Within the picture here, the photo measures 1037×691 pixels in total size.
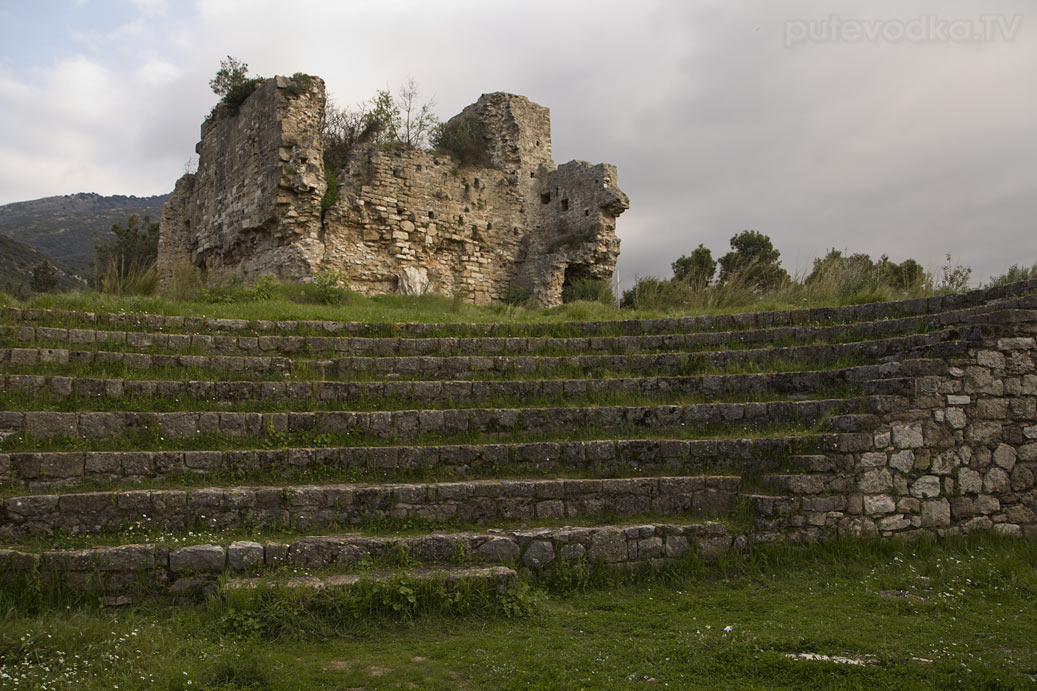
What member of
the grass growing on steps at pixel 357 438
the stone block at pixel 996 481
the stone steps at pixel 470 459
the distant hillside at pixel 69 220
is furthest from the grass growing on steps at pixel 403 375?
the distant hillside at pixel 69 220

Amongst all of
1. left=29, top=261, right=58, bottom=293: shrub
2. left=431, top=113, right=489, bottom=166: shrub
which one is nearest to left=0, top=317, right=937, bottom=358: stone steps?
left=431, top=113, right=489, bottom=166: shrub

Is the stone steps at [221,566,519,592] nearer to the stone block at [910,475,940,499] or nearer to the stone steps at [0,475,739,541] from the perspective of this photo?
the stone steps at [0,475,739,541]

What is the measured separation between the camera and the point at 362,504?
263 inches

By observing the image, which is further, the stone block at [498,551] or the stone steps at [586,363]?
the stone steps at [586,363]

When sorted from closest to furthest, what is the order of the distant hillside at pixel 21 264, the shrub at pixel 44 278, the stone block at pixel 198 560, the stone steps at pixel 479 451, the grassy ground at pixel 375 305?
the stone block at pixel 198 560 → the stone steps at pixel 479 451 → the grassy ground at pixel 375 305 → the shrub at pixel 44 278 → the distant hillside at pixel 21 264

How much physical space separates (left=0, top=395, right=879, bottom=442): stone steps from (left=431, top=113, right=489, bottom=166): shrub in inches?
536

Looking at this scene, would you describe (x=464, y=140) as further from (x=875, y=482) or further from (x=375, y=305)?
(x=875, y=482)

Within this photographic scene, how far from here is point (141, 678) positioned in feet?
14.3

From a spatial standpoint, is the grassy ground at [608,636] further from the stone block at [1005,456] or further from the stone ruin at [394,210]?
the stone ruin at [394,210]

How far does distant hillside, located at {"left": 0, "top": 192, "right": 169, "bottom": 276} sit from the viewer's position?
166ft

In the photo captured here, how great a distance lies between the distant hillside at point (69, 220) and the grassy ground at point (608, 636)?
3976 cm

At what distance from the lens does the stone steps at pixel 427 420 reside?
709 cm

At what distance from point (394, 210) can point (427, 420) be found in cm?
1152

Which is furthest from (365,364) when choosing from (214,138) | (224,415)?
(214,138)
